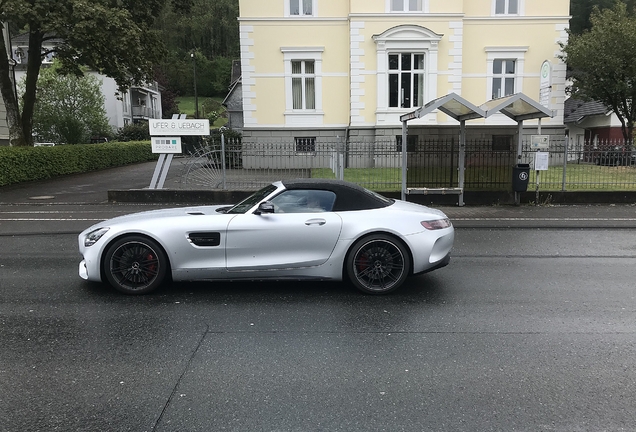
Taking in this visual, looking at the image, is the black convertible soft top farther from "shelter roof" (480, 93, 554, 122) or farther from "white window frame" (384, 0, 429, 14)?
"white window frame" (384, 0, 429, 14)

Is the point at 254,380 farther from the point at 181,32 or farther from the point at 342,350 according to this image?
the point at 181,32

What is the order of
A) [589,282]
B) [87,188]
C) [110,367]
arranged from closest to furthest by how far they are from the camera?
1. [110,367]
2. [589,282]
3. [87,188]

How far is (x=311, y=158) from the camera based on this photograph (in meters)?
14.8

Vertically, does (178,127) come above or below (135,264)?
above

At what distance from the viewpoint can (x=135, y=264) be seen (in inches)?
232

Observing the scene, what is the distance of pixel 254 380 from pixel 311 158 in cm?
1129

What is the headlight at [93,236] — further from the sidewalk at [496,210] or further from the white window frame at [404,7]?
the white window frame at [404,7]

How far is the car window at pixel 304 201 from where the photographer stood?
609 cm

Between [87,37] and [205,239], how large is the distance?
1428 cm

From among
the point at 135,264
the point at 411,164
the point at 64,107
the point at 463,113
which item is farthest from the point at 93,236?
the point at 64,107

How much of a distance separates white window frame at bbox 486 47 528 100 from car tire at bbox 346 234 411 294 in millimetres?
22627

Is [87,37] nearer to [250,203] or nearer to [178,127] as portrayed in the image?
[178,127]

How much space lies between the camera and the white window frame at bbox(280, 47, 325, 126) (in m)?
25.8

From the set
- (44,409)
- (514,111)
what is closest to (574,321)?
(44,409)
